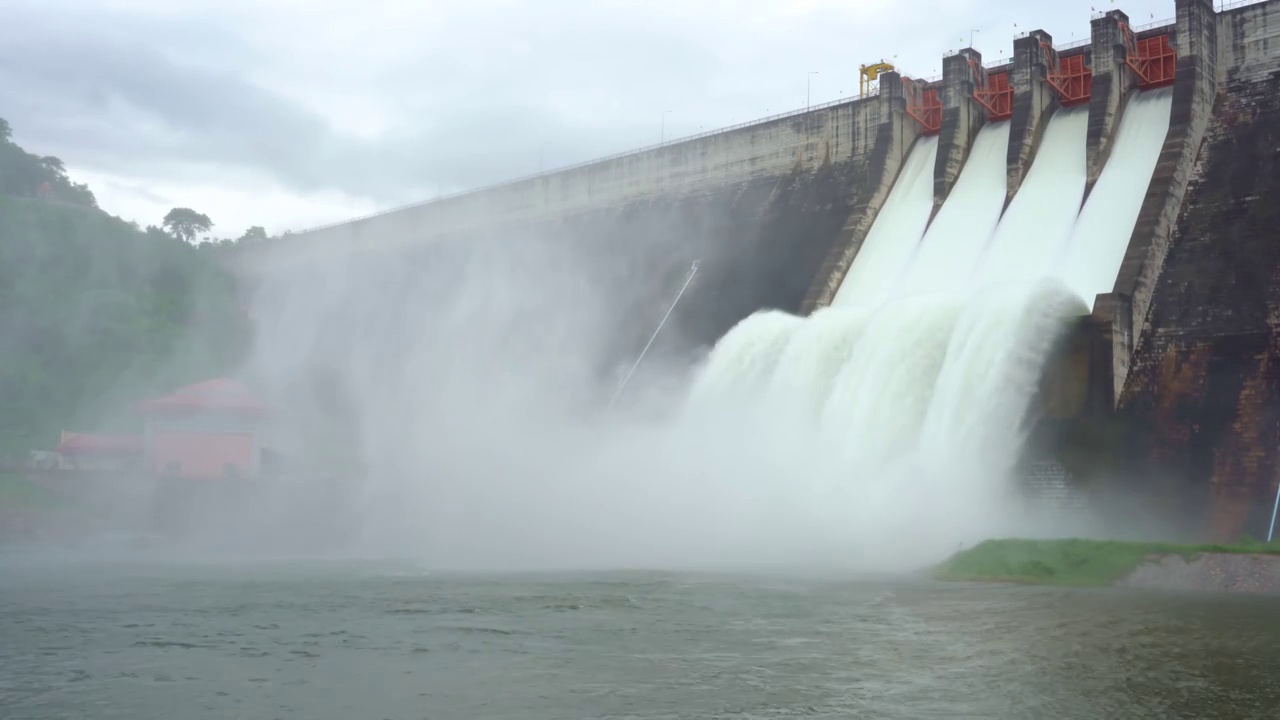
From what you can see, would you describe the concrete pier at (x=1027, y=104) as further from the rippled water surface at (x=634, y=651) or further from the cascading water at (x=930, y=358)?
the rippled water surface at (x=634, y=651)

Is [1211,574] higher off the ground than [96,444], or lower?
lower

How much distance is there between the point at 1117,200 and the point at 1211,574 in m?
12.9

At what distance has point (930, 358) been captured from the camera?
2458 centimetres

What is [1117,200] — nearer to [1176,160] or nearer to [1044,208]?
[1176,160]

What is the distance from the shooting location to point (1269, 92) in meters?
26.4

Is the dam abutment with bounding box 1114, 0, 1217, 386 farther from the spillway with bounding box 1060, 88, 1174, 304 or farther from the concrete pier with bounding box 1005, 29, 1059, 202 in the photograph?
the concrete pier with bounding box 1005, 29, 1059, 202

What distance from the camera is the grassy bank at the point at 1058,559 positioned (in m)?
18.0

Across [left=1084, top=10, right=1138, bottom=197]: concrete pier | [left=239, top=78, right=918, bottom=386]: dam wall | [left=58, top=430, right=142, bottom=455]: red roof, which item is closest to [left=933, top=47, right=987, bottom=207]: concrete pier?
[left=239, top=78, right=918, bottom=386]: dam wall

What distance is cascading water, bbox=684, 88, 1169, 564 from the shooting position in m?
22.4

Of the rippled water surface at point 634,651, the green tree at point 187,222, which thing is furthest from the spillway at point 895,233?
the green tree at point 187,222

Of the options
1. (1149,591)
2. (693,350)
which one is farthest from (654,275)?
(1149,591)

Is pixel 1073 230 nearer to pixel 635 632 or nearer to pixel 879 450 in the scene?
pixel 879 450

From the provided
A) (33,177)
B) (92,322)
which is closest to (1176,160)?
(92,322)

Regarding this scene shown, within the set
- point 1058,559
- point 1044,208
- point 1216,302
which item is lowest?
point 1058,559
